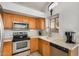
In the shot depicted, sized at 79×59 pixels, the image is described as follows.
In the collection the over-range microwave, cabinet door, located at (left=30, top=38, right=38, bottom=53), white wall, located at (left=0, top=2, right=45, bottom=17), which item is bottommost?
cabinet door, located at (left=30, top=38, right=38, bottom=53)

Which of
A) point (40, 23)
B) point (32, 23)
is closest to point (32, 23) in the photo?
point (32, 23)

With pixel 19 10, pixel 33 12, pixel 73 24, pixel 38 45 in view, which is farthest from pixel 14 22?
pixel 73 24

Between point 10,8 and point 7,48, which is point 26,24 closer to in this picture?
point 10,8

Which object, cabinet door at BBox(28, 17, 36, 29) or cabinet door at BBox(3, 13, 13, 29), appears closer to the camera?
cabinet door at BBox(3, 13, 13, 29)

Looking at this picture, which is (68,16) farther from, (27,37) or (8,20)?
(8,20)

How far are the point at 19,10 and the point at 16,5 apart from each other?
7.8 inches

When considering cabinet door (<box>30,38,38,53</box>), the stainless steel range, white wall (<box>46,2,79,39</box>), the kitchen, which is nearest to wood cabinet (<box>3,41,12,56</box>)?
the kitchen

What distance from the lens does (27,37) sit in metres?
2.90

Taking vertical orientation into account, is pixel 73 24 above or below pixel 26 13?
below

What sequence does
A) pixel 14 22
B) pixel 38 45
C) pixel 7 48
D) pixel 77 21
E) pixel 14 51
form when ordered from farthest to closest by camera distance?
pixel 38 45 → pixel 14 22 → pixel 14 51 → pixel 7 48 → pixel 77 21

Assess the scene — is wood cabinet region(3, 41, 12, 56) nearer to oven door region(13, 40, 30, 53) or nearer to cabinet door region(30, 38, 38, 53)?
oven door region(13, 40, 30, 53)

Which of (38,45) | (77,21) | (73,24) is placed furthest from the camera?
(38,45)

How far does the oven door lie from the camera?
7.74 feet

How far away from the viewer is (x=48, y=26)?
10.7ft
